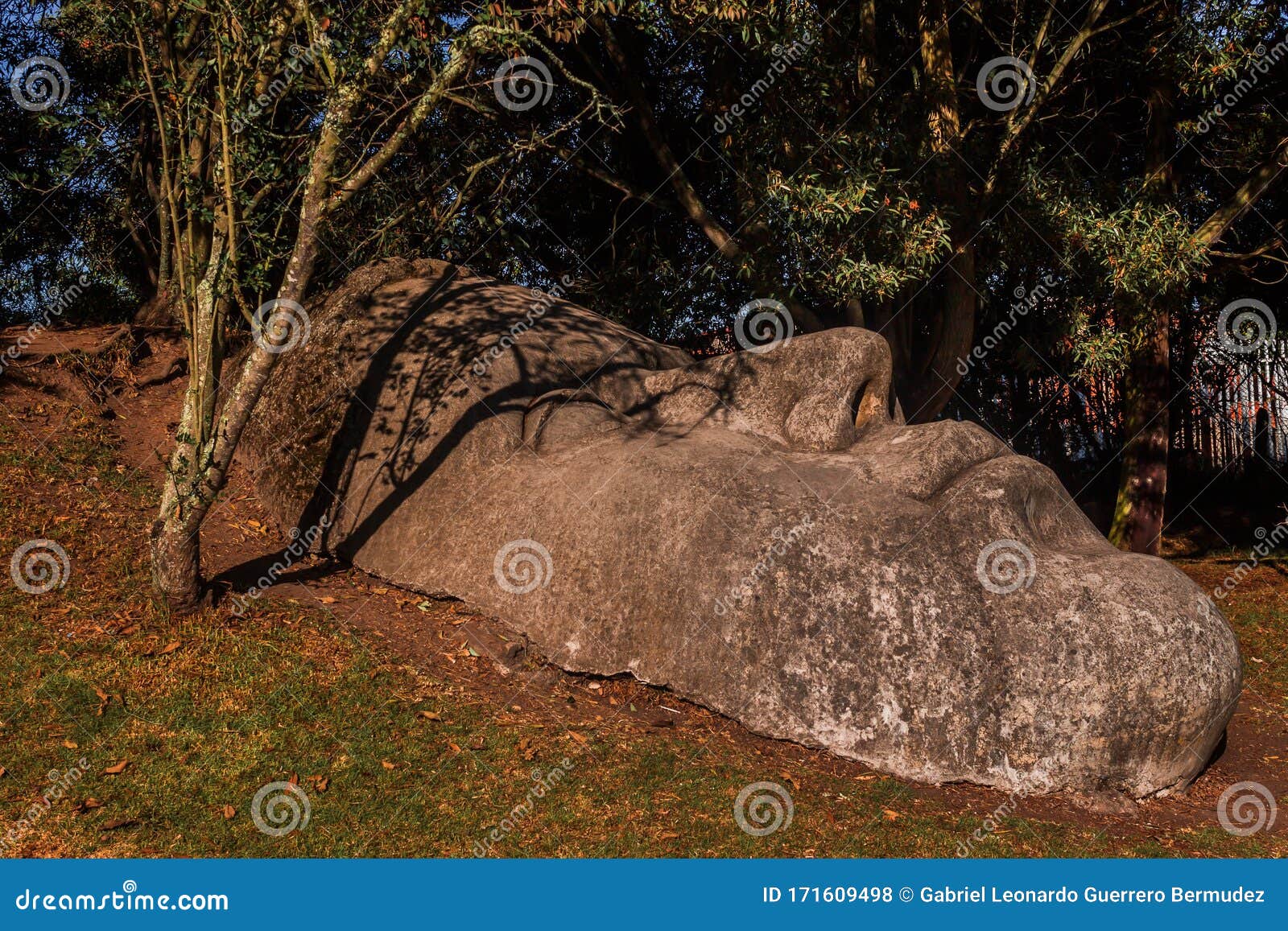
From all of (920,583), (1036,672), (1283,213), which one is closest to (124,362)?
(920,583)

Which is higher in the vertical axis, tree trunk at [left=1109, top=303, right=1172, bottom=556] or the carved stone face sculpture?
tree trunk at [left=1109, top=303, right=1172, bottom=556]

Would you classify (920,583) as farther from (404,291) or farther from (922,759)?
(404,291)

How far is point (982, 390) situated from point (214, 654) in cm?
1291

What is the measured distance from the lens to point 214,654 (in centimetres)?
797
